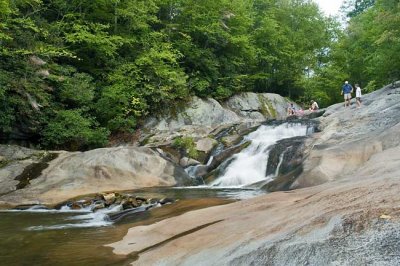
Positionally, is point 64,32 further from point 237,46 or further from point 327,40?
point 327,40

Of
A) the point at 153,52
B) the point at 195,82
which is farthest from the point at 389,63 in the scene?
the point at 153,52

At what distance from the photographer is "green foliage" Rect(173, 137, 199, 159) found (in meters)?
19.5

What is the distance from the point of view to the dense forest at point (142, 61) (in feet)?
65.9

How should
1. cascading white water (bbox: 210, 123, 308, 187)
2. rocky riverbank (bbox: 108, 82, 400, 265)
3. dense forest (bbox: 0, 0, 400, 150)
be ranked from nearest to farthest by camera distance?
rocky riverbank (bbox: 108, 82, 400, 265)
cascading white water (bbox: 210, 123, 308, 187)
dense forest (bbox: 0, 0, 400, 150)

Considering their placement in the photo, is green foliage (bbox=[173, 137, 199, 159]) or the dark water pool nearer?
the dark water pool

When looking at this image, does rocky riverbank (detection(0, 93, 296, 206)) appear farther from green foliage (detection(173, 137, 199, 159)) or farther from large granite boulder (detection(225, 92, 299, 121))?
large granite boulder (detection(225, 92, 299, 121))

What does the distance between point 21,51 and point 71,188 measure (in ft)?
27.0

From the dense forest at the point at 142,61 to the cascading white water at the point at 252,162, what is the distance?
8.04 metres

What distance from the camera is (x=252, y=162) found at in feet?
58.5

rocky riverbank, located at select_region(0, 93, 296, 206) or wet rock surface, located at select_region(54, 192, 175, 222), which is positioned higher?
rocky riverbank, located at select_region(0, 93, 296, 206)

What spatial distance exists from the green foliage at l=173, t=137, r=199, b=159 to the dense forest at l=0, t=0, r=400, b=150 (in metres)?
4.70

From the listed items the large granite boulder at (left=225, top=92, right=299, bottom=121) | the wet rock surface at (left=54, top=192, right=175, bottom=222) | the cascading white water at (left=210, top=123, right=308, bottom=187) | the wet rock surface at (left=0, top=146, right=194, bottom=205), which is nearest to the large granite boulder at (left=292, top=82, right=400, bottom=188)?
the cascading white water at (left=210, top=123, right=308, bottom=187)

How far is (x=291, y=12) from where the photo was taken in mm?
44125

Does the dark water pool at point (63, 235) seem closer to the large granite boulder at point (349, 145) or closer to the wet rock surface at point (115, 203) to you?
the wet rock surface at point (115, 203)
